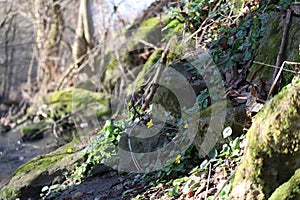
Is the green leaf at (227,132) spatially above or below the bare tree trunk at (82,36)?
below

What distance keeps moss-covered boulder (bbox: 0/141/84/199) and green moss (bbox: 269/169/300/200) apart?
287 cm

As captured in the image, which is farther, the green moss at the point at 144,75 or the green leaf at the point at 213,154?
the green moss at the point at 144,75

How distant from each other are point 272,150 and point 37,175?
3171 millimetres

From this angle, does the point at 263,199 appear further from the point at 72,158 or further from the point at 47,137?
the point at 47,137

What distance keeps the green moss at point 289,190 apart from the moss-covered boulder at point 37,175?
2875 millimetres

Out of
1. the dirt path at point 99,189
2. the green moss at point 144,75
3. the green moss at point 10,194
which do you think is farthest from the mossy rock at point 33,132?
the dirt path at point 99,189

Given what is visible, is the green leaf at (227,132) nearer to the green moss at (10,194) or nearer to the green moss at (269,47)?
the green moss at (269,47)

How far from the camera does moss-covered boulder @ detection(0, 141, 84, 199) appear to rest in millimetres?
4688

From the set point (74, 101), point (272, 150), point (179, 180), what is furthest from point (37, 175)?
point (74, 101)

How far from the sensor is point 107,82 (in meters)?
10.4

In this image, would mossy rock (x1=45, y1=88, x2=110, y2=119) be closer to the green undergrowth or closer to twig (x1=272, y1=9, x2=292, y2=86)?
the green undergrowth

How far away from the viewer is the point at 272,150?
2.37 metres

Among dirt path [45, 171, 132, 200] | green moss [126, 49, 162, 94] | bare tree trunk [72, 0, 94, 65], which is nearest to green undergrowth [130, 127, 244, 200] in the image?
dirt path [45, 171, 132, 200]

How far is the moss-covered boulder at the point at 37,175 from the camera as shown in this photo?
4688mm
